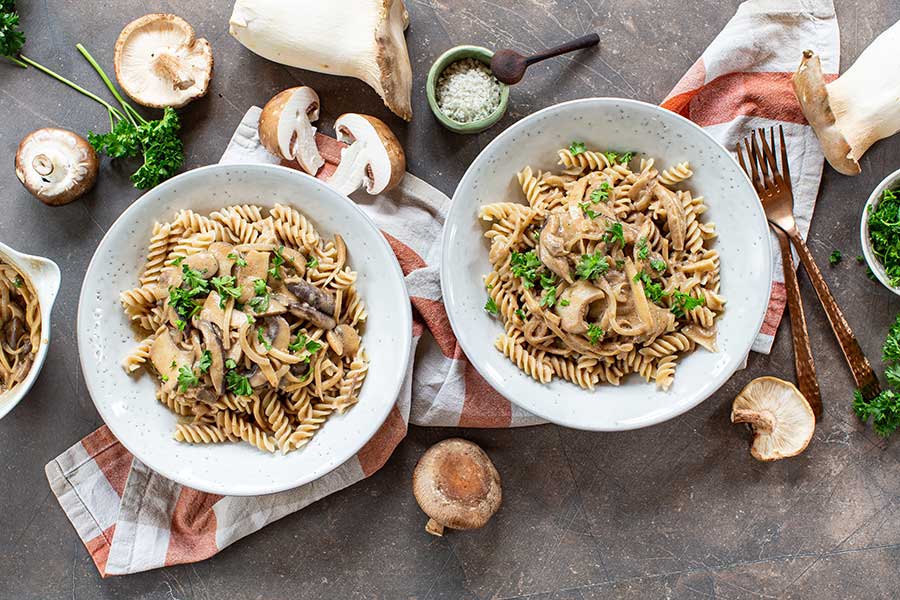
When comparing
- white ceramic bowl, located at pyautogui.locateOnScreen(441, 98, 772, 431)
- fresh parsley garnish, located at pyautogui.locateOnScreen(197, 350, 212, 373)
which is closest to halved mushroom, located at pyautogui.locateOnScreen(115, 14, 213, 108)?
fresh parsley garnish, located at pyautogui.locateOnScreen(197, 350, 212, 373)

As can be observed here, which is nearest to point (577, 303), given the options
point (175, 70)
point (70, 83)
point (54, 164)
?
point (175, 70)

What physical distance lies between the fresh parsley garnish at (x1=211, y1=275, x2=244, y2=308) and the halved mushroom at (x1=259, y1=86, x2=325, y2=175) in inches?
33.1

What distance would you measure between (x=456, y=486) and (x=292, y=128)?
6.94 ft

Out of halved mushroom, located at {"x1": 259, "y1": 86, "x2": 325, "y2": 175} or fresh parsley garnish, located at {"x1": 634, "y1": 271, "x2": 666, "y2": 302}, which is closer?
fresh parsley garnish, located at {"x1": 634, "y1": 271, "x2": 666, "y2": 302}

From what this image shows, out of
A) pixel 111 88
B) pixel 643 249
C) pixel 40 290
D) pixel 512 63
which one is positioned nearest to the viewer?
pixel 643 249

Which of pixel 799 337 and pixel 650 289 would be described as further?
pixel 799 337

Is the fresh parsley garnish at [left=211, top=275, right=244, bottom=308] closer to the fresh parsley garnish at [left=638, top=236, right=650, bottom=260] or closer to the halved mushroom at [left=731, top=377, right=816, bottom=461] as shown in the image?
the fresh parsley garnish at [left=638, top=236, right=650, bottom=260]

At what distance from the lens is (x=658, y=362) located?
3701mm

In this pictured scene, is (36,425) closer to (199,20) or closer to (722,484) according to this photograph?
(199,20)

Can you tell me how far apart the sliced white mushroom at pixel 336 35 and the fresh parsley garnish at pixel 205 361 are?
5.17 feet

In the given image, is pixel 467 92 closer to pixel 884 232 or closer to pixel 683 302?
pixel 683 302

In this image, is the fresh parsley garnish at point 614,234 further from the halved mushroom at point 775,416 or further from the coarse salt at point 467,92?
the halved mushroom at point 775,416

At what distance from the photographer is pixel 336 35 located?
3.81 metres

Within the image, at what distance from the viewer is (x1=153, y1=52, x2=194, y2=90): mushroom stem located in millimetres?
4004
